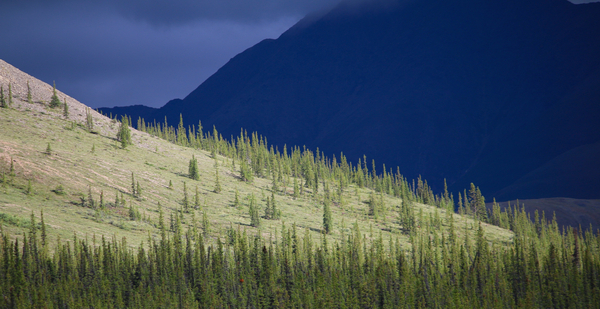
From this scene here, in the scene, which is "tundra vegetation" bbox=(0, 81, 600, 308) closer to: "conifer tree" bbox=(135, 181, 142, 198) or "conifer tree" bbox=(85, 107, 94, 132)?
"conifer tree" bbox=(135, 181, 142, 198)

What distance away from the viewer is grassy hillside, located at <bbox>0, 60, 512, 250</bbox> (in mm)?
75250

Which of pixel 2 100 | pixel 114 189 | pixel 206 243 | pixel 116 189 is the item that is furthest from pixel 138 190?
pixel 2 100

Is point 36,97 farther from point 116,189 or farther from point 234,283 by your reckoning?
point 234,283

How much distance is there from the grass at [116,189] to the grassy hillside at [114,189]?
198mm

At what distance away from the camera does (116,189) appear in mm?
92438

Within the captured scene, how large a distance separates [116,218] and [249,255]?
28.4 meters

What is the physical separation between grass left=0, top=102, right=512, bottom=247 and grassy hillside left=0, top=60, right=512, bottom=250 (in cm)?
20

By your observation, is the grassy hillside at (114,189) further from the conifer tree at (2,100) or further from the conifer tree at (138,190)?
the conifer tree at (2,100)

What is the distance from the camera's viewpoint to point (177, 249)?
65875 mm

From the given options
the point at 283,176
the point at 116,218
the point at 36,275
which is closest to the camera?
the point at 36,275

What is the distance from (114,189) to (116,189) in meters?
0.38

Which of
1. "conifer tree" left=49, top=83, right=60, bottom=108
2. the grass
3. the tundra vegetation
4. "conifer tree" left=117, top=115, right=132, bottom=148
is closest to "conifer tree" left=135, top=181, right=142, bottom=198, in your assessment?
the tundra vegetation

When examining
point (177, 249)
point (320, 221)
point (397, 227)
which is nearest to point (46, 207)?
point (177, 249)

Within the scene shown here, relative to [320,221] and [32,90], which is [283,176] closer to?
[320,221]
